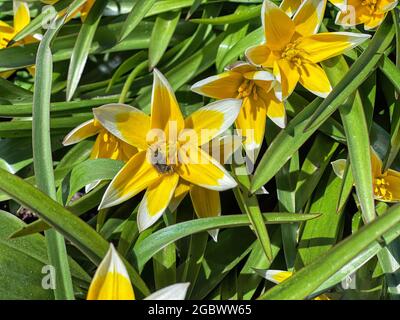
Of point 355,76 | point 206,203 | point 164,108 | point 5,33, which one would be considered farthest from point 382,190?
Answer: point 5,33

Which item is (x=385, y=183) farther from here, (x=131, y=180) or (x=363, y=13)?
(x=131, y=180)

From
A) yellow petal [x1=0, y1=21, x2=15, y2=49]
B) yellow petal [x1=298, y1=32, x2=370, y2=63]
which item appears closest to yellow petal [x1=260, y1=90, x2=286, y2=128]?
yellow petal [x1=298, y1=32, x2=370, y2=63]

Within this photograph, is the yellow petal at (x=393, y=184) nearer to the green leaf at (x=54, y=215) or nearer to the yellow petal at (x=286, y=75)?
the yellow petal at (x=286, y=75)

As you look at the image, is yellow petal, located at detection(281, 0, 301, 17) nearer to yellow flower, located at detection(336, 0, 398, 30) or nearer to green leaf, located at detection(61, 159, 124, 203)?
yellow flower, located at detection(336, 0, 398, 30)

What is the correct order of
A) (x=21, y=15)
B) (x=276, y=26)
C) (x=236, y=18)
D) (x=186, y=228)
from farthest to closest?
(x=21, y=15)
(x=236, y=18)
(x=276, y=26)
(x=186, y=228)

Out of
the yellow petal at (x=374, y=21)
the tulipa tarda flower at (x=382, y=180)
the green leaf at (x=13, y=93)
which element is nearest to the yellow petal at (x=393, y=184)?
the tulipa tarda flower at (x=382, y=180)
